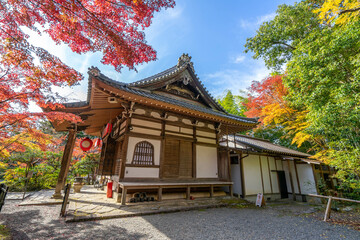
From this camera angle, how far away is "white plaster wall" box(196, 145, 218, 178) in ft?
25.7

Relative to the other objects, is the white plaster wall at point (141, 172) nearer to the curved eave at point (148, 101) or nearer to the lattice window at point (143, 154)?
the lattice window at point (143, 154)

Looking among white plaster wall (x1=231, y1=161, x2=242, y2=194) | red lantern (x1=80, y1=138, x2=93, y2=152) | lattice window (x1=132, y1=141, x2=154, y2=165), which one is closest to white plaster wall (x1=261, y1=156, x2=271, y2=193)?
white plaster wall (x1=231, y1=161, x2=242, y2=194)

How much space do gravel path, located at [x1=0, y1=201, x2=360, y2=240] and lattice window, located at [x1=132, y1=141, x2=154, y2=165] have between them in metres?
2.12

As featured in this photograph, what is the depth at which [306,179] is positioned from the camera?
1071cm

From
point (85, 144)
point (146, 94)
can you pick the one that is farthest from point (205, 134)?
point (85, 144)

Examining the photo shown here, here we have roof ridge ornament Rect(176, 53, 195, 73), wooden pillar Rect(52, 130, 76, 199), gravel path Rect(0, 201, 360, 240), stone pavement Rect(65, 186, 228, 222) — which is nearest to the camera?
gravel path Rect(0, 201, 360, 240)

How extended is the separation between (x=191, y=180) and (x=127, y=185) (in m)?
3.13

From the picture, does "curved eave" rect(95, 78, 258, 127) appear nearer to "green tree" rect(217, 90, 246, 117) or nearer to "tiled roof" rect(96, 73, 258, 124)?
"tiled roof" rect(96, 73, 258, 124)

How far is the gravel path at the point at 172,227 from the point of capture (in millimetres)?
3508

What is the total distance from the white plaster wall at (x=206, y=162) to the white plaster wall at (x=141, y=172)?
2.22 m

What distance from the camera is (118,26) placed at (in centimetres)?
474

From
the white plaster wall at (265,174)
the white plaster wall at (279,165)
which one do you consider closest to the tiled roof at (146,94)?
the white plaster wall at (265,174)

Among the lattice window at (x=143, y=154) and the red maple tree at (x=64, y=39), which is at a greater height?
the red maple tree at (x=64, y=39)

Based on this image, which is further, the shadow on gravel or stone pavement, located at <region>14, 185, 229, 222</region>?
stone pavement, located at <region>14, 185, 229, 222</region>
